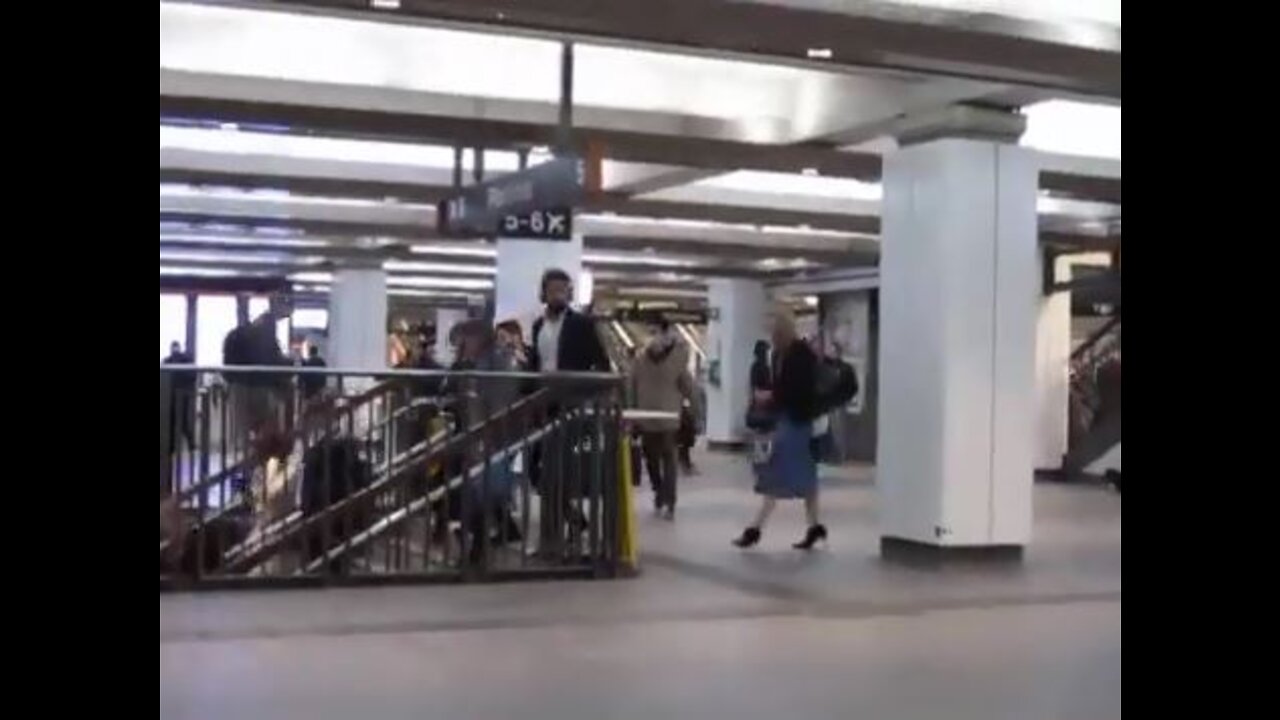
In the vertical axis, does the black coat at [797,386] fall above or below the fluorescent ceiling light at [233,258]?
below

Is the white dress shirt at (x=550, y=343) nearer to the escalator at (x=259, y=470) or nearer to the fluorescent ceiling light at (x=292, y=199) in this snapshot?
the escalator at (x=259, y=470)

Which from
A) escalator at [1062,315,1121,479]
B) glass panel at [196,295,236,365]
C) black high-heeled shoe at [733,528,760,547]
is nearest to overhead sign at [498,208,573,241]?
black high-heeled shoe at [733,528,760,547]

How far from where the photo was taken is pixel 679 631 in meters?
8.48

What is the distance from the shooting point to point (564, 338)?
1139 centimetres

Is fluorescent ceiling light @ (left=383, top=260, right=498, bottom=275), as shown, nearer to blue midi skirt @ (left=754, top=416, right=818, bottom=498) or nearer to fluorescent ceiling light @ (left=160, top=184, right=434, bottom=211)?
fluorescent ceiling light @ (left=160, top=184, right=434, bottom=211)

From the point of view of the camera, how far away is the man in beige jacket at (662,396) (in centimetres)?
1522

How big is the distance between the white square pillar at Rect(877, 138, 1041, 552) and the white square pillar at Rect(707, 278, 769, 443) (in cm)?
1921

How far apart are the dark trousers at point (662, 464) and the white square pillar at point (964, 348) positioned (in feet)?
11.6

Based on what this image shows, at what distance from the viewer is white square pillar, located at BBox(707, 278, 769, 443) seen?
31328 mm

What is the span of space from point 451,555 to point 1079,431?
15.1 meters

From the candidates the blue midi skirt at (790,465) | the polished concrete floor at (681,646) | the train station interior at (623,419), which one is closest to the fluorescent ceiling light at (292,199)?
the train station interior at (623,419)
